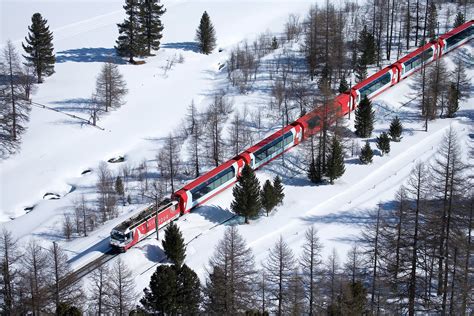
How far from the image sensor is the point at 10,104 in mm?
75562

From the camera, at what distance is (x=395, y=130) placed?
68312 millimetres

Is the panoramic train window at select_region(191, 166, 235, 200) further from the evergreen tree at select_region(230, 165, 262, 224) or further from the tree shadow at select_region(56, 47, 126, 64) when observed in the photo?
the tree shadow at select_region(56, 47, 126, 64)

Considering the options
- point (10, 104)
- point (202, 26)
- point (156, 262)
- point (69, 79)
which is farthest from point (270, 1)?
point (156, 262)

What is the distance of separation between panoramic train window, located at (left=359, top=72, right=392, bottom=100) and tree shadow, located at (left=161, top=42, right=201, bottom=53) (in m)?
32.2

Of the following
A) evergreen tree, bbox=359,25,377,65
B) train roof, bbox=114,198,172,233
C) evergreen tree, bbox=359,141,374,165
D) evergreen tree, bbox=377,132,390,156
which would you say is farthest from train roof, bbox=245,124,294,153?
evergreen tree, bbox=359,25,377,65

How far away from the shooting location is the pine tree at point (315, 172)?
61.2 metres

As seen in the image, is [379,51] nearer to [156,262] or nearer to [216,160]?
[216,160]

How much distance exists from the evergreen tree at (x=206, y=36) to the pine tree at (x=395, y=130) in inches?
1468

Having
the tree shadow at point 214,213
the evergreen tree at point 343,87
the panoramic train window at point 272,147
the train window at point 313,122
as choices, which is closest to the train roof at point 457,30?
the evergreen tree at point 343,87

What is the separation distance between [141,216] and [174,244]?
4.74m

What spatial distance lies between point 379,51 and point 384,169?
2880 cm

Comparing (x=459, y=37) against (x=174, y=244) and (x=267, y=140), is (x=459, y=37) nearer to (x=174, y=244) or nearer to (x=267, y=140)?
(x=267, y=140)

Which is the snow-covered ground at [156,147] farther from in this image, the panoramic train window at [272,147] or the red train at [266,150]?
the panoramic train window at [272,147]

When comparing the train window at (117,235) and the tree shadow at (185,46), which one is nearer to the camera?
the train window at (117,235)
